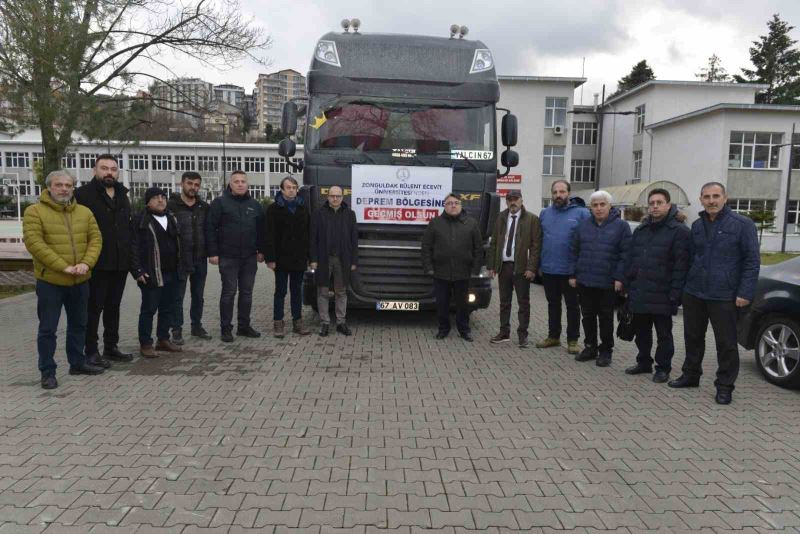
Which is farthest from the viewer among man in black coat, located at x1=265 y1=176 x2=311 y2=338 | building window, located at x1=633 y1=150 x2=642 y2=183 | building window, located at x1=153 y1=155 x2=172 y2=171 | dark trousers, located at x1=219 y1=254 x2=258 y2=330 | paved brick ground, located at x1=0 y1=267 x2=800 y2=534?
building window, located at x1=153 y1=155 x2=172 y2=171

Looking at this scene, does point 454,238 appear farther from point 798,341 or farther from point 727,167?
point 727,167

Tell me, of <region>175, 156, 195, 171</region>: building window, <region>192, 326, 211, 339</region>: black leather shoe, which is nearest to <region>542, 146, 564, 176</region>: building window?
<region>192, 326, 211, 339</region>: black leather shoe

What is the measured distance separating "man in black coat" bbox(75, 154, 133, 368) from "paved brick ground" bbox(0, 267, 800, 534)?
1.98 feet

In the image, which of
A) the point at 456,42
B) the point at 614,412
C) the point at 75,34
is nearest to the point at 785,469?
the point at 614,412

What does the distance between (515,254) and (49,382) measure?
17.3 ft

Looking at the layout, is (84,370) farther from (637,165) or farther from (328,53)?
(637,165)

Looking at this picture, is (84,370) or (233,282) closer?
(84,370)


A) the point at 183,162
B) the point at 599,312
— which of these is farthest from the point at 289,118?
the point at 183,162

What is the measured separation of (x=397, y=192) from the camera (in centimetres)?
842

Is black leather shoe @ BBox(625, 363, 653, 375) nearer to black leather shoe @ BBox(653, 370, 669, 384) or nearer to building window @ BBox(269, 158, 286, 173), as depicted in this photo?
black leather shoe @ BBox(653, 370, 669, 384)

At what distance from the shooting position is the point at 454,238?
8055 millimetres

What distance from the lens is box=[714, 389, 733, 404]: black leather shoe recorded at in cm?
567

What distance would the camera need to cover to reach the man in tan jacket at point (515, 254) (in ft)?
25.7

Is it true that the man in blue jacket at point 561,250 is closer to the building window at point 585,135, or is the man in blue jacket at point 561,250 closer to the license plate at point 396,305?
the license plate at point 396,305
